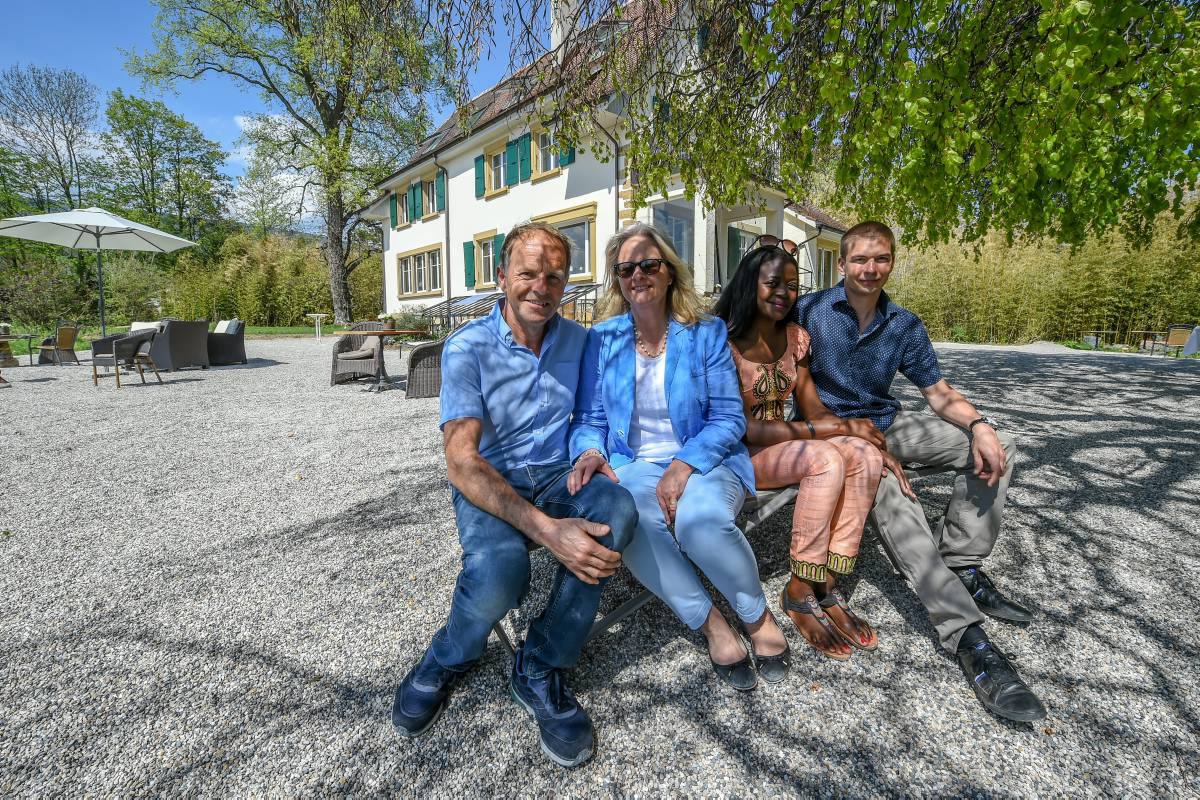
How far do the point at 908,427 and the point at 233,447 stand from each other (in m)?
5.14

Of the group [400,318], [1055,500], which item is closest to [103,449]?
[1055,500]

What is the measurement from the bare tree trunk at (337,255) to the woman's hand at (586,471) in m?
20.4

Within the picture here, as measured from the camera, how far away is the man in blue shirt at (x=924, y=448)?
5.84ft

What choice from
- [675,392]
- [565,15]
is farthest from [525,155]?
[675,392]

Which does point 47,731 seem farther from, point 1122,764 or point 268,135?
point 268,135

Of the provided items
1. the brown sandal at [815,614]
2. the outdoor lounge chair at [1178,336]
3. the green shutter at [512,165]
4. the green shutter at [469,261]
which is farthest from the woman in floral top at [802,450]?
the green shutter at [469,261]

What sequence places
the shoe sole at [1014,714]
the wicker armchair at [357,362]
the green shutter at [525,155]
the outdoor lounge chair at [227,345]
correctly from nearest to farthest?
the shoe sole at [1014,714] → the wicker armchair at [357,362] → the outdoor lounge chair at [227,345] → the green shutter at [525,155]

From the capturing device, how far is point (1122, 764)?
4.65 ft

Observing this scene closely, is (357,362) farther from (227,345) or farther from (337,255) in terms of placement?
(337,255)

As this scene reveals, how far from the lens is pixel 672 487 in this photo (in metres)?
1.86

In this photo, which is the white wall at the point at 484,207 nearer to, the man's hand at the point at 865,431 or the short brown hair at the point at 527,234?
the short brown hair at the point at 527,234

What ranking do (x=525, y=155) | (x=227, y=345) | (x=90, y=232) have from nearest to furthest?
(x=90, y=232), (x=227, y=345), (x=525, y=155)

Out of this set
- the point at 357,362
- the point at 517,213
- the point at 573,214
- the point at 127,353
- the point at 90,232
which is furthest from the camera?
the point at 517,213

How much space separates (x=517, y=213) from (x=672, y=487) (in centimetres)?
1459
